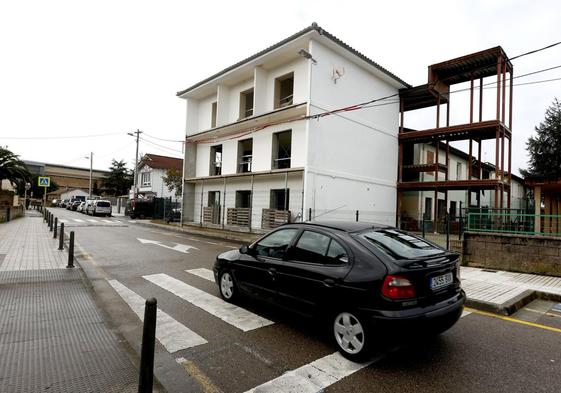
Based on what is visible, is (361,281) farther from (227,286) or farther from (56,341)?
(56,341)

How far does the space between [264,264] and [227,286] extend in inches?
45.0

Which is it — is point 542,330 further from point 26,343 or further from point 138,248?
point 138,248

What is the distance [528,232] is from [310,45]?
11.8 meters

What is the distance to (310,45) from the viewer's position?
15508 millimetres

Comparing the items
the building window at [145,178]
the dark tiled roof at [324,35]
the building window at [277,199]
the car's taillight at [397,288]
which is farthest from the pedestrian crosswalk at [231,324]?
the building window at [145,178]

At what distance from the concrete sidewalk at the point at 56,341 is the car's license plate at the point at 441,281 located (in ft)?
10.3

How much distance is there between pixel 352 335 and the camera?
352cm

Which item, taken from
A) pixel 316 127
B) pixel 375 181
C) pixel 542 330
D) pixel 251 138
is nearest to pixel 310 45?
pixel 316 127

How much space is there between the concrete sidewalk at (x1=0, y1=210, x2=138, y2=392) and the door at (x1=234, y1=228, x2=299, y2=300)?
72.0 inches

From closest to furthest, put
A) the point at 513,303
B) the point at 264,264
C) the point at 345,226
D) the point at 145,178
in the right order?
the point at 345,226, the point at 264,264, the point at 513,303, the point at 145,178

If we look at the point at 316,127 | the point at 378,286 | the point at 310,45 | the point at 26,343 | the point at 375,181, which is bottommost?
the point at 26,343

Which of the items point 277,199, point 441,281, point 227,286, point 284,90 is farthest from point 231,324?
point 284,90

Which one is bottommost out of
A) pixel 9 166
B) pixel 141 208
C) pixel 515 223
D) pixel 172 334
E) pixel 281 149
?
pixel 172 334

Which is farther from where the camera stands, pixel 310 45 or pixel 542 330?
pixel 310 45
